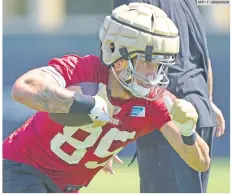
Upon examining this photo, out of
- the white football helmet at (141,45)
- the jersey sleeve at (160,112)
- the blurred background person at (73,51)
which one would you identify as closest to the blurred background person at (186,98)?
the jersey sleeve at (160,112)

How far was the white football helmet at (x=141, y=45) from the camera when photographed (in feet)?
14.8

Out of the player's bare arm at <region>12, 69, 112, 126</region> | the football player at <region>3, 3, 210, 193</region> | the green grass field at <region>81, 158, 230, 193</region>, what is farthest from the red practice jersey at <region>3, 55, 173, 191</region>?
the green grass field at <region>81, 158, 230, 193</region>

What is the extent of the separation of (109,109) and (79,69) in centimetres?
27

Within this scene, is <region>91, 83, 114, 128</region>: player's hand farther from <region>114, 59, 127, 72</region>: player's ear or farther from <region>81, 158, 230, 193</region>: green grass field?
<region>81, 158, 230, 193</region>: green grass field

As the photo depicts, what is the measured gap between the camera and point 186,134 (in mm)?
4547

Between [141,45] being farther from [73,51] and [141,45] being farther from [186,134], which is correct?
[73,51]

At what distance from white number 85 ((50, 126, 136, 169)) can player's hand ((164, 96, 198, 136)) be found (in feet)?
1.06

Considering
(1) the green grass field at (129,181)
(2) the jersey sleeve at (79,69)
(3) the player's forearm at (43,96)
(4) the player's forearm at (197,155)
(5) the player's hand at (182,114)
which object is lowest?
(1) the green grass field at (129,181)

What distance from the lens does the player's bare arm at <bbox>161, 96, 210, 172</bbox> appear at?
14.5ft

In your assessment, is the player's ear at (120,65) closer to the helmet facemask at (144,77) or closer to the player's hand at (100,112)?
the helmet facemask at (144,77)

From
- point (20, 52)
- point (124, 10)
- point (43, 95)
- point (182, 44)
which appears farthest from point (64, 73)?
point (20, 52)

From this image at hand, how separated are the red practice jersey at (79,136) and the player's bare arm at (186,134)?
0.08 metres

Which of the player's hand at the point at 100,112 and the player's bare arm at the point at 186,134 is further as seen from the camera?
the player's bare arm at the point at 186,134

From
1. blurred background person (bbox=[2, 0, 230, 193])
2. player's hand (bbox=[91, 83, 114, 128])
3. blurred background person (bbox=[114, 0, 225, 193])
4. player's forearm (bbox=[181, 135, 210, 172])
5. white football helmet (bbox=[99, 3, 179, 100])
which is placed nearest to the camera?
player's hand (bbox=[91, 83, 114, 128])
